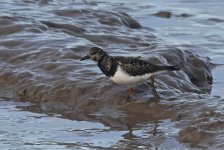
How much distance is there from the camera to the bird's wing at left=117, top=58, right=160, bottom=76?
10.4m

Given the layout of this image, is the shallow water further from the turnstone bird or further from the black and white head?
the black and white head

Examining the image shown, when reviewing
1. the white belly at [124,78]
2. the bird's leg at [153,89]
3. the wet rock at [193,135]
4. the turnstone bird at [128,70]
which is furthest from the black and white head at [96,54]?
the wet rock at [193,135]

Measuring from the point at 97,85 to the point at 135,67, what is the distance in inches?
36.4

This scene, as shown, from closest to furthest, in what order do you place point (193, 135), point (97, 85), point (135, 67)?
point (193, 135)
point (135, 67)
point (97, 85)

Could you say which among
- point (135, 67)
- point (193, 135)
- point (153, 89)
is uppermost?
point (135, 67)

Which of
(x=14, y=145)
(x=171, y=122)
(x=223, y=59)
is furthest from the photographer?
(x=223, y=59)

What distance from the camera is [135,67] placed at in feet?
34.2

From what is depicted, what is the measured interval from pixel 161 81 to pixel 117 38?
309cm

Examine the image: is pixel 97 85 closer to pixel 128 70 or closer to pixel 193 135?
pixel 128 70

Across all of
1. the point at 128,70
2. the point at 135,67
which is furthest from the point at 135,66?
the point at 128,70

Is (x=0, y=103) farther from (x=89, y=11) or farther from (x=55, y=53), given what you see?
(x=89, y=11)

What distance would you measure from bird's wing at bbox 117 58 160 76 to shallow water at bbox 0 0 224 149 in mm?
422

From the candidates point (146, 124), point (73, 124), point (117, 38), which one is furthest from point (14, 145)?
point (117, 38)

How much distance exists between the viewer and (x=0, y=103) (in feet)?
36.9
